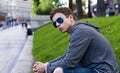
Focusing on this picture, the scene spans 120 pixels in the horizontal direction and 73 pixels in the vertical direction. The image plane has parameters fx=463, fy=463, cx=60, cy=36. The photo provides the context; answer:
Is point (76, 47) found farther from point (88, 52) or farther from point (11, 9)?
point (11, 9)

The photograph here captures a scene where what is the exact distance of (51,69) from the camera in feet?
15.6

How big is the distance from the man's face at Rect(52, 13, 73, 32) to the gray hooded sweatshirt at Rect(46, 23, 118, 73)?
75 millimetres

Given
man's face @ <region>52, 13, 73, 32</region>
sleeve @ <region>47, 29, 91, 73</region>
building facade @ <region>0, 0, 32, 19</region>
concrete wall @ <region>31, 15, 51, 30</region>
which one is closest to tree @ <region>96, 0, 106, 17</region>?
concrete wall @ <region>31, 15, 51, 30</region>

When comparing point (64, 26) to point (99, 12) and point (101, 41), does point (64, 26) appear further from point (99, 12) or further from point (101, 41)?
point (99, 12)

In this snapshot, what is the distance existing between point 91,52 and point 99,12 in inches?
936

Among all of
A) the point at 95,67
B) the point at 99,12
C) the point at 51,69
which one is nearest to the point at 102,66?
the point at 95,67

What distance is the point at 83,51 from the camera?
4.61m

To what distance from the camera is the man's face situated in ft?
15.4

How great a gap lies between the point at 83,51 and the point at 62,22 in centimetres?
37

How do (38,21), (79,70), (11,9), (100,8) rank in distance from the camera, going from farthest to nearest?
1. (11,9)
2. (38,21)
3. (100,8)
4. (79,70)

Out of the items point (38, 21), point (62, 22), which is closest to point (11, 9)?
point (38, 21)

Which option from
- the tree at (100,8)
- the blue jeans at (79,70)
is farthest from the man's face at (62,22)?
the tree at (100,8)

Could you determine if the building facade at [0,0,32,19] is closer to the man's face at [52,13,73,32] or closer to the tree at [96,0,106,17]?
the tree at [96,0,106,17]

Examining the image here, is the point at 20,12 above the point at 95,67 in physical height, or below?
below
